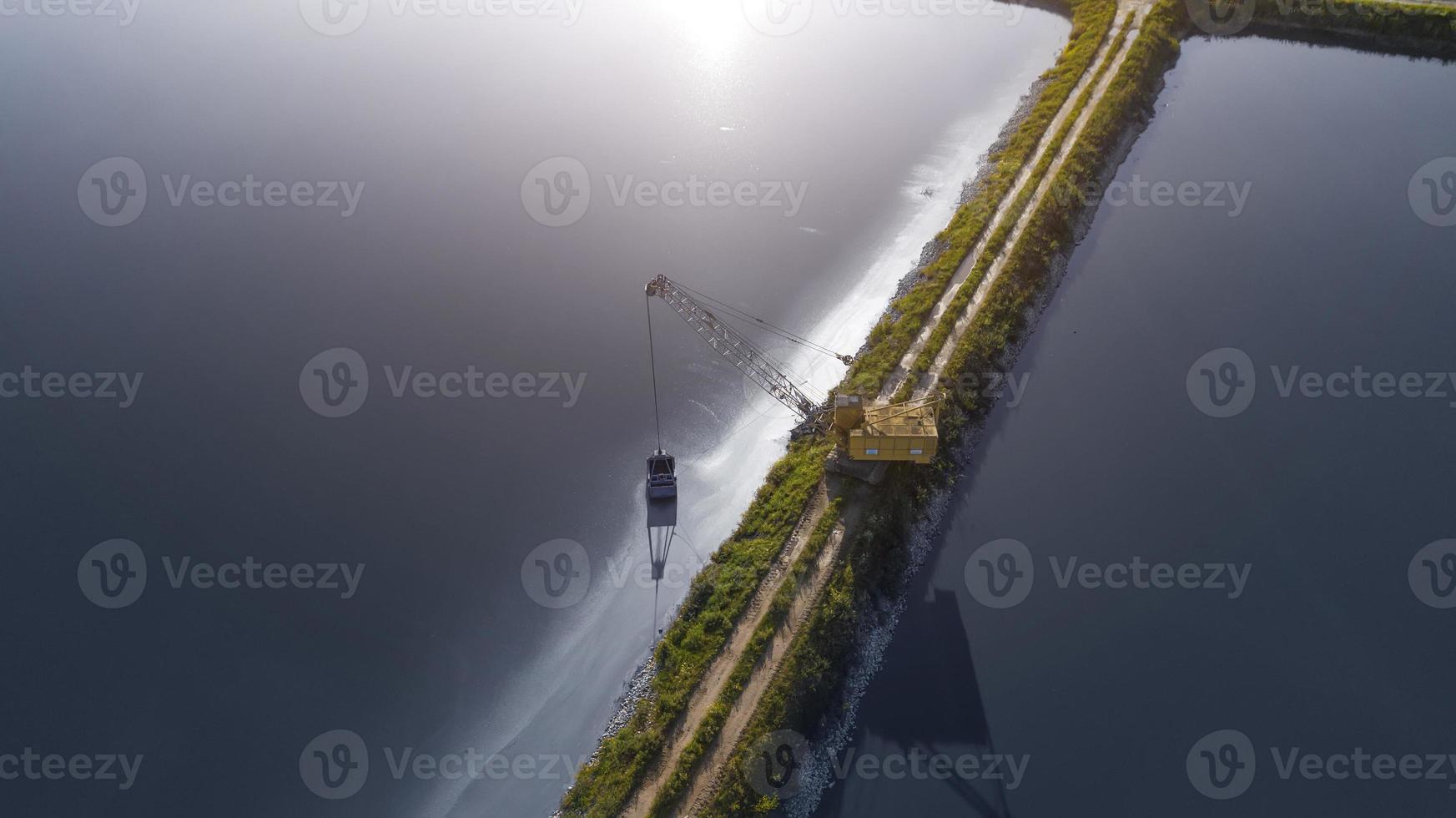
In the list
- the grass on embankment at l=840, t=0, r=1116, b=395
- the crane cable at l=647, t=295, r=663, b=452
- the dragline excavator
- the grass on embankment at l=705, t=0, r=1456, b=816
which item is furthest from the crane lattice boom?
the grass on embankment at l=705, t=0, r=1456, b=816

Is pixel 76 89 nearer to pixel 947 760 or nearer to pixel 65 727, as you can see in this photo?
pixel 65 727

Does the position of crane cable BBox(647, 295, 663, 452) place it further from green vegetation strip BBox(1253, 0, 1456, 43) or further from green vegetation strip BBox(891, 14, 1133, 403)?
green vegetation strip BBox(1253, 0, 1456, 43)

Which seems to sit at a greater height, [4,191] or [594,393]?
[594,393]

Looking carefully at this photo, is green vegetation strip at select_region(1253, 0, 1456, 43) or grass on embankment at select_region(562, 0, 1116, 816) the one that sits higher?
green vegetation strip at select_region(1253, 0, 1456, 43)

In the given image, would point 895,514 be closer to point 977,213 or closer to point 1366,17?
point 977,213

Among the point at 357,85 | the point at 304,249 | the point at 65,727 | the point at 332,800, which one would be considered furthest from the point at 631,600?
the point at 357,85

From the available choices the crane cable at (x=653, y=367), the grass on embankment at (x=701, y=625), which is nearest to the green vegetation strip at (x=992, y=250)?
the grass on embankment at (x=701, y=625)
